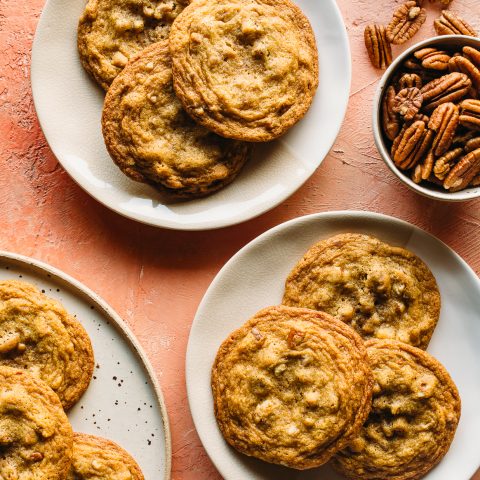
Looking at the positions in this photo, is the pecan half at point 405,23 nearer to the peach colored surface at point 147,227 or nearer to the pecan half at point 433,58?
the peach colored surface at point 147,227

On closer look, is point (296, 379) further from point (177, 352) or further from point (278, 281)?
point (177, 352)

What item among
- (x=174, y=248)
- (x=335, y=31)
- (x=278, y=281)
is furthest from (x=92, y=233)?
(x=335, y=31)

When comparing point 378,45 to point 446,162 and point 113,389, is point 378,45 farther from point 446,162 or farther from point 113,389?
point 113,389

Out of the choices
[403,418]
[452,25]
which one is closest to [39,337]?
[403,418]

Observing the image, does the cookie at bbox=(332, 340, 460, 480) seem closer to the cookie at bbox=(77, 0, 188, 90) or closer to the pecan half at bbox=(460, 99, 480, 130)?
the pecan half at bbox=(460, 99, 480, 130)

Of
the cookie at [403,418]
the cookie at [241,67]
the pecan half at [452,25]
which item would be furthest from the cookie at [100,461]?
the pecan half at [452,25]

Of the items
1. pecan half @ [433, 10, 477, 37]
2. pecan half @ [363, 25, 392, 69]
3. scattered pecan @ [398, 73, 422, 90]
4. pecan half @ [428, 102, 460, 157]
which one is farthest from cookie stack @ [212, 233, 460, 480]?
pecan half @ [433, 10, 477, 37]

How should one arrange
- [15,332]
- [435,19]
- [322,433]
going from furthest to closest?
[435,19], [15,332], [322,433]
